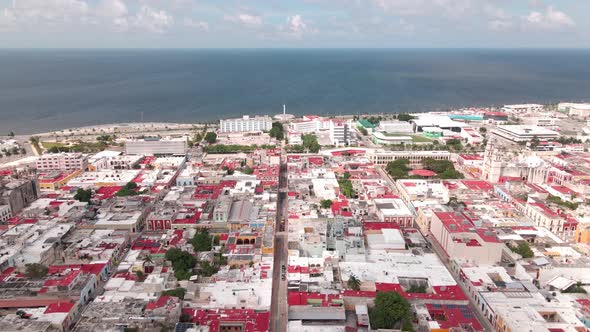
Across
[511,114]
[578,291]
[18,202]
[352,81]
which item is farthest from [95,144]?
[352,81]

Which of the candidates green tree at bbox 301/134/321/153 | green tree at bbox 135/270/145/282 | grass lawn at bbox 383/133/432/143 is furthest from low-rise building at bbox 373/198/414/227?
grass lawn at bbox 383/133/432/143

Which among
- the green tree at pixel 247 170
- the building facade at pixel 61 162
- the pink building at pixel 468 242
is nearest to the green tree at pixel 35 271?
the green tree at pixel 247 170

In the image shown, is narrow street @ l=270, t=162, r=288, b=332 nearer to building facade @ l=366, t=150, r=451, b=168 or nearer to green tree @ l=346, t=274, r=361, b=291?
green tree @ l=346, t=274, r=361, b=291

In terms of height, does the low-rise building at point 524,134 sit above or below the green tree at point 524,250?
above

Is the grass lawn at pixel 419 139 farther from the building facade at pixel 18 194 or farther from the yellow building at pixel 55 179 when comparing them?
the building facade at pixel 18 194

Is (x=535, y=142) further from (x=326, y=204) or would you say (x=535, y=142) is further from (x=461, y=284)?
(x=461, y=284)

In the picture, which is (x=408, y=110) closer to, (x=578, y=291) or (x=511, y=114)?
(x=511, y=114)
